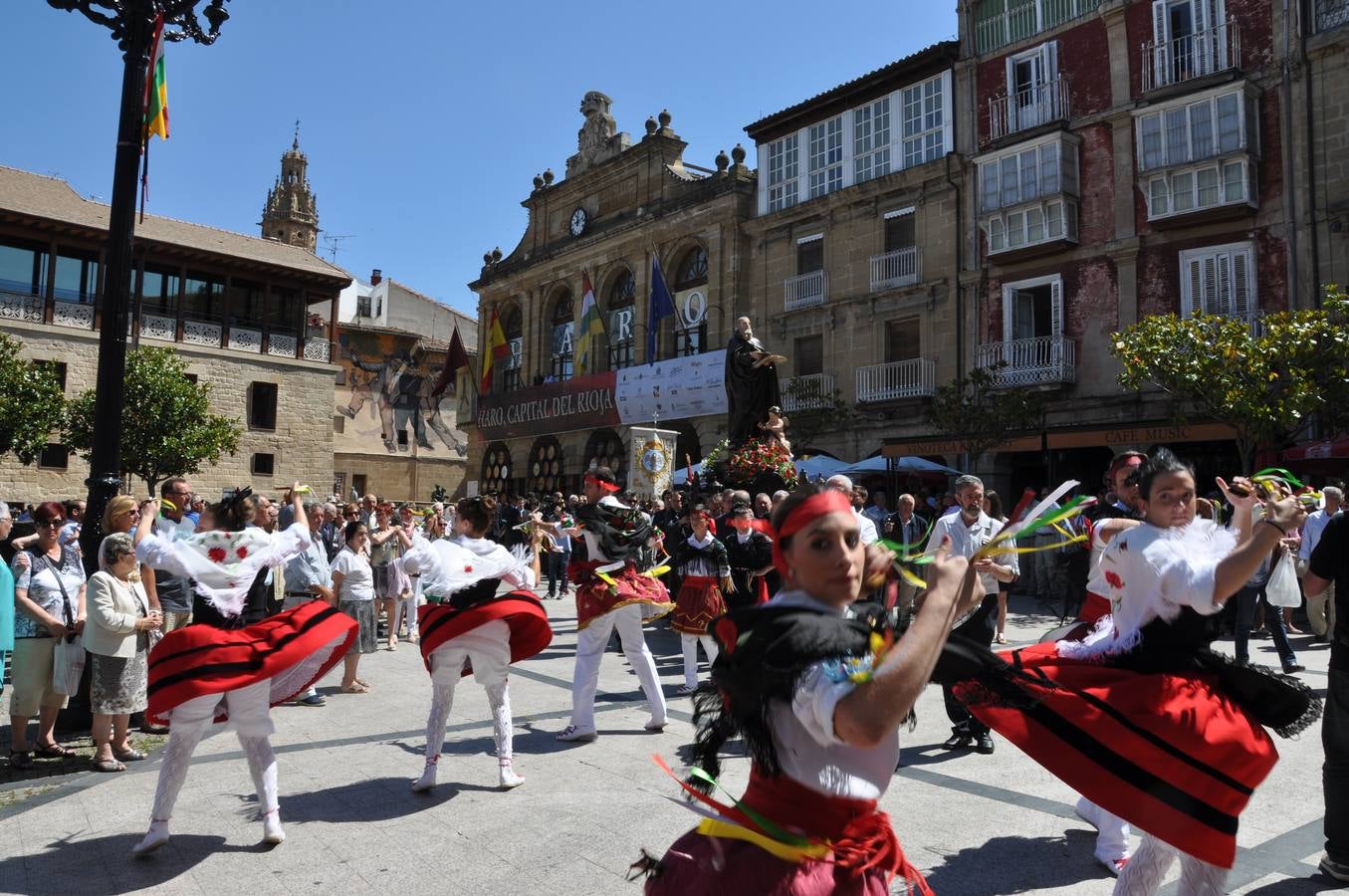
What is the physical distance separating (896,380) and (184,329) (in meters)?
25.4

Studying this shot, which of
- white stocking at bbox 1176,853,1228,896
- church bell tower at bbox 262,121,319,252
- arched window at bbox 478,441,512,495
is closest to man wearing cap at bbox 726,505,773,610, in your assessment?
white stocking at bbox 1176,853,1228,896

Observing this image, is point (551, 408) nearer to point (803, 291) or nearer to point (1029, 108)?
point (803, 291)

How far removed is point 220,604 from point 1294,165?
71.6 feet

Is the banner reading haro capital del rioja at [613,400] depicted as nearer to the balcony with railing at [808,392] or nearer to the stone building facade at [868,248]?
the balcony with railing at [808,392]

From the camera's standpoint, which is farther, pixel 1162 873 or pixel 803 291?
pixel 803 291

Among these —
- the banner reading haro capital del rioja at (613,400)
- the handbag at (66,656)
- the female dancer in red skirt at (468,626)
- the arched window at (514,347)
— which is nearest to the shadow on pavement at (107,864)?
the female dancer in red skirt at (468,626)

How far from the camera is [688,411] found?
1195 inches

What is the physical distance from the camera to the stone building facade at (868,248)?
25.0 meters

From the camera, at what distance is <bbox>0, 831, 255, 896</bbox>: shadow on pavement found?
435 cm

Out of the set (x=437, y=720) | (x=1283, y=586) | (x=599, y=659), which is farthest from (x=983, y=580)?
(x=1283, y=586)

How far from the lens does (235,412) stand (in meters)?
35.2

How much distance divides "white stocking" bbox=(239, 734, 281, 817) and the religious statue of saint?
900cm

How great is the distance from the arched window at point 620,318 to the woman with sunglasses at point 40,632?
91.8 feet

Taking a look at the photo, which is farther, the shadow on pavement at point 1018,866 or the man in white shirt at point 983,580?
the man in white shirt at point 983,580
